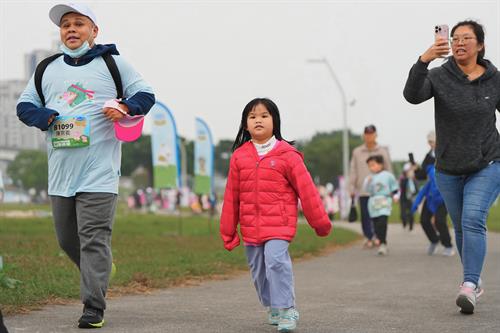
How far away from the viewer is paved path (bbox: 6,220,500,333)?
19.1 ft

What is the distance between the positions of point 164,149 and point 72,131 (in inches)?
582

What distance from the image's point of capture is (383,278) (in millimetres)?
9609

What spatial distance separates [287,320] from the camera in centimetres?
565

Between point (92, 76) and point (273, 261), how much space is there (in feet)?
5.23

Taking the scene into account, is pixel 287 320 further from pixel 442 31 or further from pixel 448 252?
pixel 448 252

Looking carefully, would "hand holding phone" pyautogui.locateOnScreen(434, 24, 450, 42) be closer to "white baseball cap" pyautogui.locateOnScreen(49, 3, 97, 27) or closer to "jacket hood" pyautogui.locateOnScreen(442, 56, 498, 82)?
"jacket hood" pyautogui.locateOnScreen(442, 56, 498, 82)

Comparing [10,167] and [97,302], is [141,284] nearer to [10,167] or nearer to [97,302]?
[97,302]

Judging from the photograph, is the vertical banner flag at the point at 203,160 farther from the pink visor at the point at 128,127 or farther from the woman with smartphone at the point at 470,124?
the pink visor at the point at 128,127

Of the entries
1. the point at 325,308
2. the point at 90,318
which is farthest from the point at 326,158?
the point at 90,318

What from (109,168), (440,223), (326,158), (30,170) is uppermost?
(109,168)

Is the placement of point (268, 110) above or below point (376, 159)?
above

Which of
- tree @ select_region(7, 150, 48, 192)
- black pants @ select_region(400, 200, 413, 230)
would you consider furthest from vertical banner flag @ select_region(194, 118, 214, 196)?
tree @ select_region(7, 150, 48, 192)

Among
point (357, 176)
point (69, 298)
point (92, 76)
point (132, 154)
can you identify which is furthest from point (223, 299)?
point (132, 154)

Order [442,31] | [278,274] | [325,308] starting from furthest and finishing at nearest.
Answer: [325,308] < [442,31] < [278,274]
